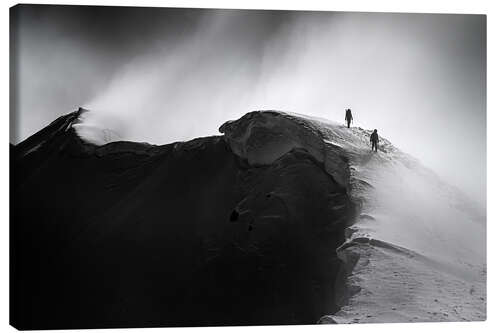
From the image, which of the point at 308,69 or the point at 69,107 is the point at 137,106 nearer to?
the point at 69,107

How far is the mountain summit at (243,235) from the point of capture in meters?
8.97

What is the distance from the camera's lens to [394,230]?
9344 millimetres

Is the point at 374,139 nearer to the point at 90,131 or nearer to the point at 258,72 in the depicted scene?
the point at 258,72

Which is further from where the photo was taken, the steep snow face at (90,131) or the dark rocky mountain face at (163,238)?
the steep snow face at (90,131)

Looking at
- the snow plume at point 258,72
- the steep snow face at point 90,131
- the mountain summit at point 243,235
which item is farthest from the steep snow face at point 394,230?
the steep snow face at point 90,131

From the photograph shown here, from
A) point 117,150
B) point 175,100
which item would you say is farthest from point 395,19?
point 117,150

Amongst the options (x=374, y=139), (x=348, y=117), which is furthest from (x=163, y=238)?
(x=374, y=139)

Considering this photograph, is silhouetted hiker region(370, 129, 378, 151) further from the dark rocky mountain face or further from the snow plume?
the dark rocky mountain face

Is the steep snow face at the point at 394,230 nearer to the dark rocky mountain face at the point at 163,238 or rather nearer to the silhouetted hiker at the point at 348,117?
the silhouetted hiker at the point at 348,117

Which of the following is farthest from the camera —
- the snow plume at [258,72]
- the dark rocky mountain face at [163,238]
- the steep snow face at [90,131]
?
the steep snow face at [90,131]

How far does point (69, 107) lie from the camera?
9.16 meters

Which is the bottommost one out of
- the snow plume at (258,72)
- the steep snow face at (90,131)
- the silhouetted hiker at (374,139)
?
the silhouetted hiker at (374,139)

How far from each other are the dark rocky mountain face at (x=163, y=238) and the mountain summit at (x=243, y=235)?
0.05 ft

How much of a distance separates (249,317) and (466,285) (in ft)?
7.91
